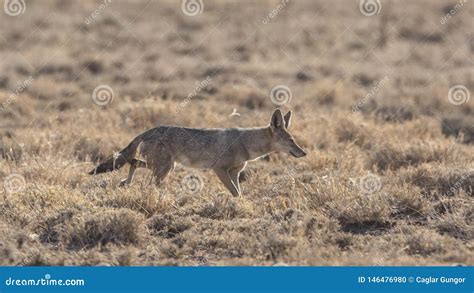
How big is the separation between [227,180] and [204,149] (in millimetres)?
582

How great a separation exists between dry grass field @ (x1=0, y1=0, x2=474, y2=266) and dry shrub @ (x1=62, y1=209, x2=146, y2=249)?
18mm

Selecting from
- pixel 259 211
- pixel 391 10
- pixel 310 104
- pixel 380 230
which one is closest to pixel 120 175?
pixel 259 211

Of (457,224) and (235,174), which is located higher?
(457,224)

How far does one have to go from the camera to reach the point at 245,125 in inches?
630

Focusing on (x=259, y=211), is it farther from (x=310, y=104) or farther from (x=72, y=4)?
(x=72, y=4)

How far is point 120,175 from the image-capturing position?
39.0 ft

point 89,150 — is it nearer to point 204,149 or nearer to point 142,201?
point 204,149

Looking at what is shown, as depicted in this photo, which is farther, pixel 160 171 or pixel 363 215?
pixel 160 171

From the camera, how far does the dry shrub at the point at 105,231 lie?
9148 millimetres

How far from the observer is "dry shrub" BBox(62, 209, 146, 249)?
9148mm

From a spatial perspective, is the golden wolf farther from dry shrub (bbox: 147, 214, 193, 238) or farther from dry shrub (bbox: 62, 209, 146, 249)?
dry shrub (bbox: 62, 209, 146, 249)

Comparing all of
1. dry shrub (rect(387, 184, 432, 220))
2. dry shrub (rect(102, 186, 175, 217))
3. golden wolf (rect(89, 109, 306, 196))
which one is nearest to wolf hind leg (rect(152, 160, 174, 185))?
golden wolf (rect(89, 109, 306, 196))

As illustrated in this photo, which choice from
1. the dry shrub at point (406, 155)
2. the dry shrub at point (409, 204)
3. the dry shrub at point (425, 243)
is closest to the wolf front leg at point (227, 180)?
the dry shrub at point (409, 204)

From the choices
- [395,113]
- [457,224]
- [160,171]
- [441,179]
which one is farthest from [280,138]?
[395,113]
